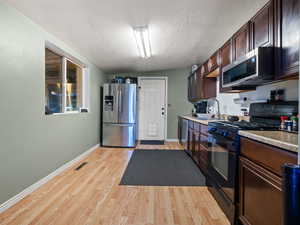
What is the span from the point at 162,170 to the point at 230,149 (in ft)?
5.18

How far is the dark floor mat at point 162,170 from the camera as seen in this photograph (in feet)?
8.29

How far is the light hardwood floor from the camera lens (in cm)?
166

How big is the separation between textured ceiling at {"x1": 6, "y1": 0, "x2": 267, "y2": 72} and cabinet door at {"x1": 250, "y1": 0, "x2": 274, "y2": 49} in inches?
10.0

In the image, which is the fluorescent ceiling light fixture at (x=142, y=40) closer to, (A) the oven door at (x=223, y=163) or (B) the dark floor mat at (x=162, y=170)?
(A) the oven door at (x=223, y=163)

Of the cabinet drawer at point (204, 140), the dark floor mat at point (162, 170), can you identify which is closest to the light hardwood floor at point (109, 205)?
the dark floor mat at point (162, 170)

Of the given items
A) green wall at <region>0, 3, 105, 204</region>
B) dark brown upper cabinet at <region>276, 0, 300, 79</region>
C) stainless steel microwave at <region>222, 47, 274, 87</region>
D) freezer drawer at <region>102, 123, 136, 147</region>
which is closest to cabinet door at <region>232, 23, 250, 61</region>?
stainless steel microwave at <region>222, 47, 274, 87</region>

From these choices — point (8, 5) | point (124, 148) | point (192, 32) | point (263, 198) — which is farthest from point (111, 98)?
point (263, 198)

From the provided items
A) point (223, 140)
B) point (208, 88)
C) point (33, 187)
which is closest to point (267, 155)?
point (223, 140)

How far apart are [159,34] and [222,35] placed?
3.48 feet

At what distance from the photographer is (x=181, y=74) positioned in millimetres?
5492

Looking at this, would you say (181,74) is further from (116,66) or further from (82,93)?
(82,93)

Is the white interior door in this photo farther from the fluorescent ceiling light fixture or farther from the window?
the window

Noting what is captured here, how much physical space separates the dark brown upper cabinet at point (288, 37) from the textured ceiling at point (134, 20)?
1.90ft

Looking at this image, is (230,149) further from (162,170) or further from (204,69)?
(204,69)
